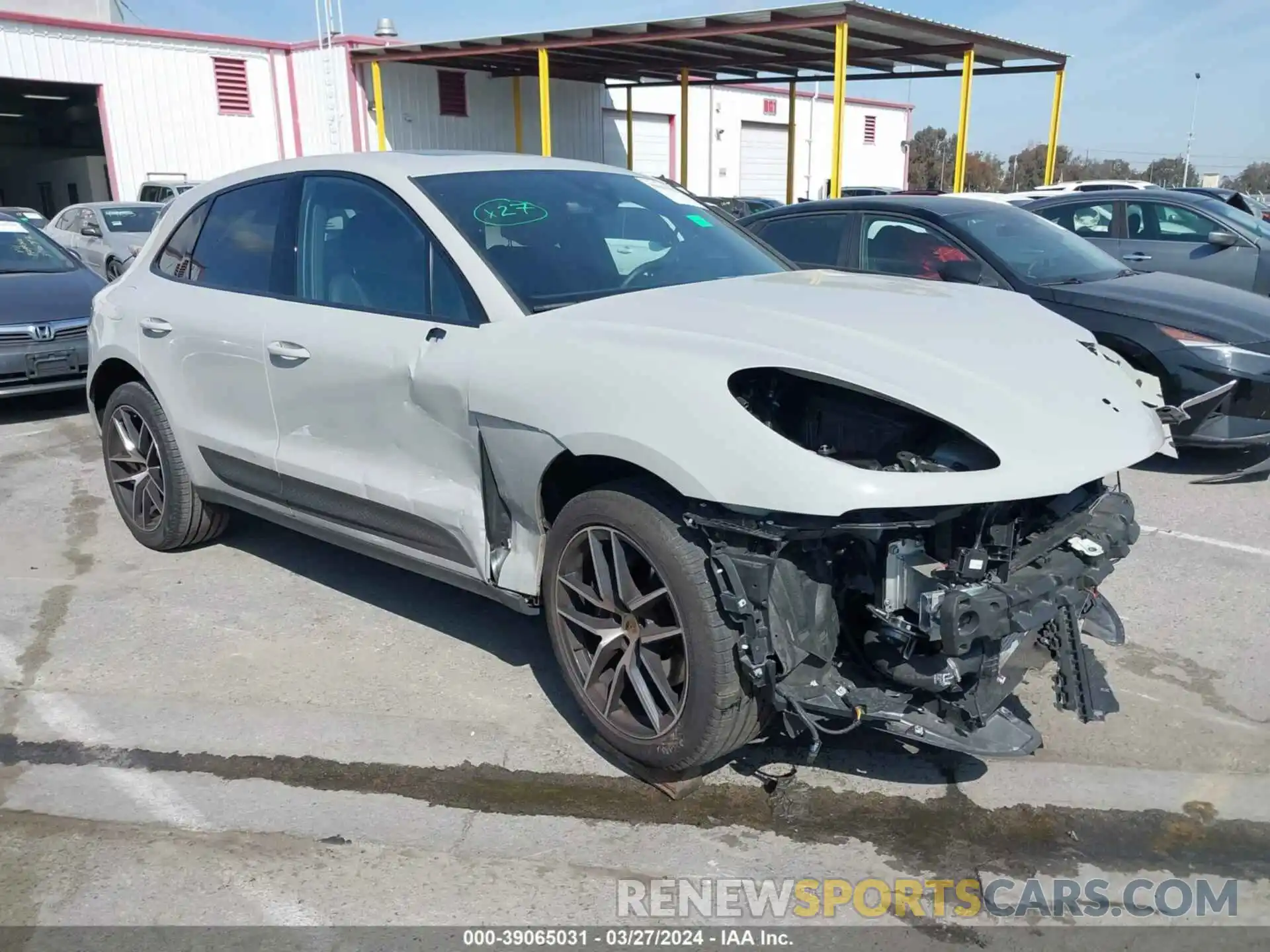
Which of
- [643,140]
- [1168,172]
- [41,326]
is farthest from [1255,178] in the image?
[41,326]

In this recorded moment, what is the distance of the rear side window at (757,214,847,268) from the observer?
7094 millimetres

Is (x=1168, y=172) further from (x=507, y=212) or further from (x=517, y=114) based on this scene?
→ (x=507, y=212)

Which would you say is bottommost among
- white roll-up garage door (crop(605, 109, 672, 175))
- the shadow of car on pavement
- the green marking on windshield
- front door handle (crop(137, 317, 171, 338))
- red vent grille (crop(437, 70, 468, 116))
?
the shadow of car on pavement

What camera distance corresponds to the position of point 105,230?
48.8 ft

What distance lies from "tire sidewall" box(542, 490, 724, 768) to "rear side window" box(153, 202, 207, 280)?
8.85 feet

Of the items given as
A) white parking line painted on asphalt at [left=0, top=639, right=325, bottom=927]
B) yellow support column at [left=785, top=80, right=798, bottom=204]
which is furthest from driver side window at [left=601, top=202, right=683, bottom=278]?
yellow support column at [left=785, top=80, right=798, bottom=204]

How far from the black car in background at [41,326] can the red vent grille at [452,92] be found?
51.6ft

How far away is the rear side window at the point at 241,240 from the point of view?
4.40 metres

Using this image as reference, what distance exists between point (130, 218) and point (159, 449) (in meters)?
12.2

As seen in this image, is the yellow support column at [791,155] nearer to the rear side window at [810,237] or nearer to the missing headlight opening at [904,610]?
the rear side window at [810,237]

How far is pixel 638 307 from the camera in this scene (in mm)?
3395

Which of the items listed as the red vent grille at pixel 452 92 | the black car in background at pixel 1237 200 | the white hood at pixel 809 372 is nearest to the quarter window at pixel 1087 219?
the black car in background at pixel 1237 200

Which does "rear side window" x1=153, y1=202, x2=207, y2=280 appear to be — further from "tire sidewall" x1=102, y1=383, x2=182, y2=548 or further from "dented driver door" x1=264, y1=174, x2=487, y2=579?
"dented driver door" x1=264, y1=174, x2=487, y2=579

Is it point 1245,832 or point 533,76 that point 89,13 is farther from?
point 1245,832
